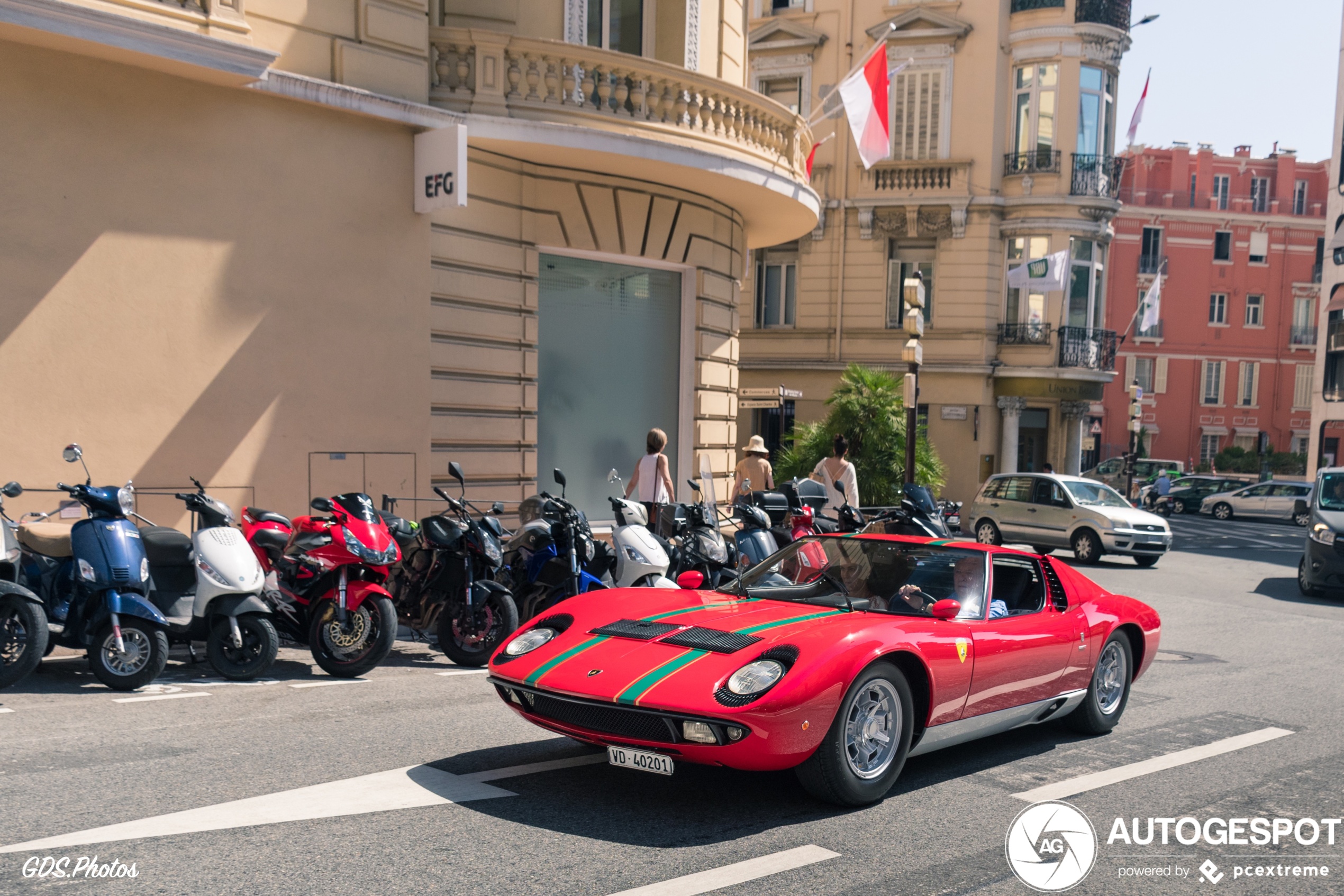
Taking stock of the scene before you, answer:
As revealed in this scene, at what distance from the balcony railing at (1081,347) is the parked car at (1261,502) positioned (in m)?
8.29

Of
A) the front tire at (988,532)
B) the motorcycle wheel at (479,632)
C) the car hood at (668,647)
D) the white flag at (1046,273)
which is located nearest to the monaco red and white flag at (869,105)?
the front tire at (988,532)

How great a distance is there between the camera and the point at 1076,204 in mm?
30594

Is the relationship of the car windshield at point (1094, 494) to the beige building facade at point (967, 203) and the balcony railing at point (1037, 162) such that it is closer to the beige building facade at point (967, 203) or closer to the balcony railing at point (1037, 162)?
the beige building facade at point (967, 203)

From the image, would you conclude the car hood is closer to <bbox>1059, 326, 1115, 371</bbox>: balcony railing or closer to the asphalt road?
the asphalt road

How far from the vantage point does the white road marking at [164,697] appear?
7031mm

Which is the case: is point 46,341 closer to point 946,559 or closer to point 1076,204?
point 946,559

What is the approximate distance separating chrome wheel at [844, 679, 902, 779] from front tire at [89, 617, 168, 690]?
450cm

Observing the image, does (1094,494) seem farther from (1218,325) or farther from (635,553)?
(1218,325)

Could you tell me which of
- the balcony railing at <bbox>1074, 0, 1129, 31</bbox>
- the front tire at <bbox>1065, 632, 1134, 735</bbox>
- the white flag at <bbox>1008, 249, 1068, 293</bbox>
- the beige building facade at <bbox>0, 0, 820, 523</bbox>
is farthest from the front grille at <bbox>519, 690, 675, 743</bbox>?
the balcony railing at <bbox>1074, 0, 1129, 31</bbox>

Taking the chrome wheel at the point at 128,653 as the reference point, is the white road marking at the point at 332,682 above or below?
below

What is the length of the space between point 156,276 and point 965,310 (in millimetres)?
23675

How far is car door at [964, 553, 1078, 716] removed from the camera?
5918mm

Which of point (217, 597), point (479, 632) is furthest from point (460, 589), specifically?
point (217, 597)

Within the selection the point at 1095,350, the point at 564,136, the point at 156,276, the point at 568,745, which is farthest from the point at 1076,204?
the point at 568,745
